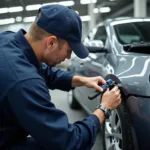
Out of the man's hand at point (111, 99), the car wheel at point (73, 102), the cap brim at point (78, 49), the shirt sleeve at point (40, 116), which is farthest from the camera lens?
the car wheel at point (73, 102)

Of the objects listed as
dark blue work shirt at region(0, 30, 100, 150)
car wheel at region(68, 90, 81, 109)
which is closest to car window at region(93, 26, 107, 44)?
car wheel at region(68, 90, 81, 109)

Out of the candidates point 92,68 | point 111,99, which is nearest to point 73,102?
point 92,68

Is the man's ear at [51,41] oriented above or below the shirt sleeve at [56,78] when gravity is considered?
above

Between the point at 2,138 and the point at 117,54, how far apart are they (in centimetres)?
157

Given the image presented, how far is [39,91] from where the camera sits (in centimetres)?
153

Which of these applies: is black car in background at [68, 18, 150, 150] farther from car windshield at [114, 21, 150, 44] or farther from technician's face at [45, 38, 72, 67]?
technician's face at [45, 38, 72, 67]

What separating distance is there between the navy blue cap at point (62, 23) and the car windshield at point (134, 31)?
187cm

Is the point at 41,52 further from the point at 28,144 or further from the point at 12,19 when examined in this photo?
the point at 12,19

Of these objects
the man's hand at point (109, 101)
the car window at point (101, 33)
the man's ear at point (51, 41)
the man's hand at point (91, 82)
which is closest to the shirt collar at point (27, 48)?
the man's ear at point (51, 41)

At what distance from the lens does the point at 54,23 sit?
65.1 inches

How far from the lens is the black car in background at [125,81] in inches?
86.9

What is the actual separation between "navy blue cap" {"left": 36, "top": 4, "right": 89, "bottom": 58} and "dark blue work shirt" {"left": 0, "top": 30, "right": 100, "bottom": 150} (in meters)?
0.16

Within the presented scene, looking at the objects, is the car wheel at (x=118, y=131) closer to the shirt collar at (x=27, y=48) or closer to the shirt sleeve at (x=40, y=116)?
the shirt sleeve at (x=40, y=116)

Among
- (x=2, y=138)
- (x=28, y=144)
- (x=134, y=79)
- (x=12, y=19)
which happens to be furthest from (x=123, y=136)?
(x=12, y=19)
